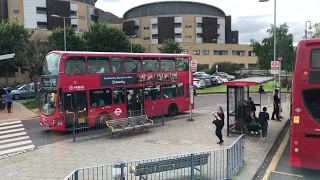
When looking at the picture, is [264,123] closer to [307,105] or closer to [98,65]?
[307,105]

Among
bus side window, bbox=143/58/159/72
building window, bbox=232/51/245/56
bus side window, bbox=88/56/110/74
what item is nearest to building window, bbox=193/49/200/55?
building window, bbox=232/51/245/56

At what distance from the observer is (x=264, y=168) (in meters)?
9.23

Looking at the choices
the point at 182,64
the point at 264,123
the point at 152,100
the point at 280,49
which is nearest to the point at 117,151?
the point at 264,123

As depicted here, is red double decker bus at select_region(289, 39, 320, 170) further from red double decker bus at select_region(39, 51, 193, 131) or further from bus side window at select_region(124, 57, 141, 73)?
bus side window at select_region(124, 57, 141, 73)

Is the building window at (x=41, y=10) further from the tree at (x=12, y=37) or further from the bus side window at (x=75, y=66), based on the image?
the bus side window at (x=75, y=66)

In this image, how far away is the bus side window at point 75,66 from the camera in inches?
563

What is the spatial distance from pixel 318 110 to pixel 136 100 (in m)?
11.1

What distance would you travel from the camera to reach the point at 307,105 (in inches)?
317

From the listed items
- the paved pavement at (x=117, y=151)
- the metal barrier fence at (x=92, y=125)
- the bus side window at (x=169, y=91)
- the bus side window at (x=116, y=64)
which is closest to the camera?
the paved pavement at (x=117, y=151)

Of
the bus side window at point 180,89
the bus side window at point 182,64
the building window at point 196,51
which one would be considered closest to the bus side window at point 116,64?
the bus side window at point 182,64

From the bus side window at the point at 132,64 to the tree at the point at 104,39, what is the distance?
23.1 metres

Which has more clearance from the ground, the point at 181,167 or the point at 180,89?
the point at 180,89

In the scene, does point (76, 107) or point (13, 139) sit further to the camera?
point (76, 107)

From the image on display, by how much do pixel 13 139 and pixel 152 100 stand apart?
7.84 meters
